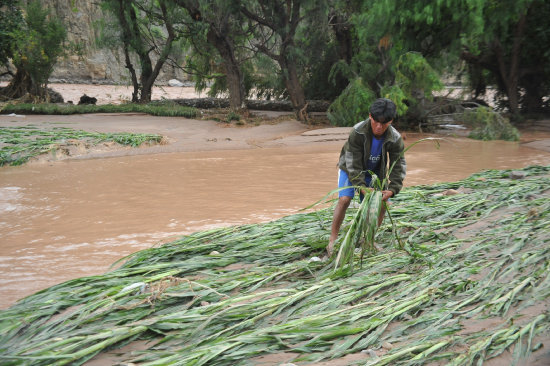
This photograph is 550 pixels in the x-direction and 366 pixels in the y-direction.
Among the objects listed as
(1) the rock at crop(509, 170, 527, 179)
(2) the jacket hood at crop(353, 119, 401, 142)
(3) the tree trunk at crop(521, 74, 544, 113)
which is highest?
(3) the tree trunk at crop(521, 74, 544, 113)

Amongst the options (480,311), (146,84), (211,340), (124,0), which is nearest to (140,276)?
(211,340)

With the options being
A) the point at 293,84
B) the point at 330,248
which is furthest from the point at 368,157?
the point at 293,84

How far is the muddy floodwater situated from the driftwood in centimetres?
649

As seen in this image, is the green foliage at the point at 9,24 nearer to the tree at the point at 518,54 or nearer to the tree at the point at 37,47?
the tree at the point at 37,47

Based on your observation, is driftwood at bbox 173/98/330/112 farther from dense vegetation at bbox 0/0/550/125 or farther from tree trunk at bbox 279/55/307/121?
tree trunk at bbox 279/55/307/121

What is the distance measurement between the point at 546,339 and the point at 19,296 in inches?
137

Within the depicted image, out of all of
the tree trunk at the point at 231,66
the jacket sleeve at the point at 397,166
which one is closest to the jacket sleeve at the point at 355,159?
the jacket sleeve at the point at 397,166

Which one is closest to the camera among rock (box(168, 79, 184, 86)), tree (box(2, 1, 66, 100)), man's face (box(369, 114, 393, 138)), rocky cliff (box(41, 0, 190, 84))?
man's face (box(369, 114, 393, 138))

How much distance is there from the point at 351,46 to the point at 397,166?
549 inches

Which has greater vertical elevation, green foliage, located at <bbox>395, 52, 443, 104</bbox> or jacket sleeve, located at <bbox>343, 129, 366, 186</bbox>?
green foliage, located at <bbox>395, 52, 443, 104</bbox>

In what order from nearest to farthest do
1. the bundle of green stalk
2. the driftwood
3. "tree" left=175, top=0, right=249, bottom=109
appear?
the bundle of green stalk < "tree" left=175, top=0, right=249, bottom=109 < the driftwood

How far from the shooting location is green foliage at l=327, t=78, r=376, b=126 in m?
12.9

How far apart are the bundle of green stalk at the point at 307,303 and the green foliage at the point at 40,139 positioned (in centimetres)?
688

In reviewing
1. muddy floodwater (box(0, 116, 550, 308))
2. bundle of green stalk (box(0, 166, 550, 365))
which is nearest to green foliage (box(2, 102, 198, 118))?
muddy floodwater (box(0, 116, 550, 308))
